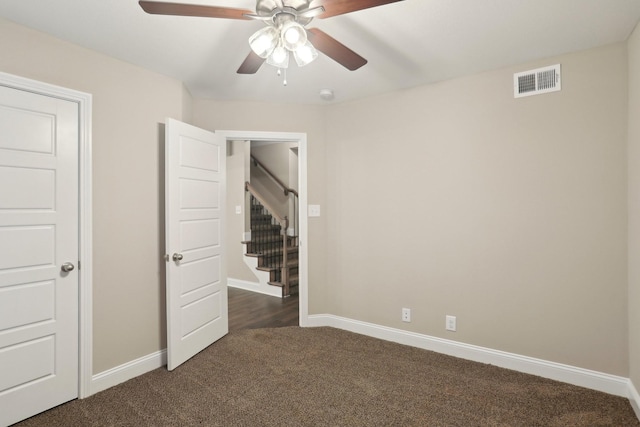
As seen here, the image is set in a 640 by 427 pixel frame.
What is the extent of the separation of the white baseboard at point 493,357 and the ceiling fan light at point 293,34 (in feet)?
8.85

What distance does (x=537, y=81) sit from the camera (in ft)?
8.46

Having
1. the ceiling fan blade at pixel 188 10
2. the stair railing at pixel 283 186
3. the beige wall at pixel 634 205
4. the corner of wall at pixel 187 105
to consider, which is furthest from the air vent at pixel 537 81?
the stair railing at pixel 283 186

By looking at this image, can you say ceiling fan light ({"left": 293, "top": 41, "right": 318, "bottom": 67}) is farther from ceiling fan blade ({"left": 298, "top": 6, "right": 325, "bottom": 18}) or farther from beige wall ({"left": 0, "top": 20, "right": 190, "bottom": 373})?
beige wall ({"left": 0, "top": 20, "right": 190, "bottom": 373})

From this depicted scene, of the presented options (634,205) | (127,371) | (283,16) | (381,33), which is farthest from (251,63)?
(634,205)

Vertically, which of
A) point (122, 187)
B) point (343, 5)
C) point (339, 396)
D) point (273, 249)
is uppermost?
point (343, 5)

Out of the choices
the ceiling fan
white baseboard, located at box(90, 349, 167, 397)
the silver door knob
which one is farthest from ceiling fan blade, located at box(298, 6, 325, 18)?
white baseboard, located at box(90, 349, 167, 397)

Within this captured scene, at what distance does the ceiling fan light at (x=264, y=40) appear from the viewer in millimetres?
1656

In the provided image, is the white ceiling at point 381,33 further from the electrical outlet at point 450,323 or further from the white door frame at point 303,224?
the electrical outlet at point 450,323

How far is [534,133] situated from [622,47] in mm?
723

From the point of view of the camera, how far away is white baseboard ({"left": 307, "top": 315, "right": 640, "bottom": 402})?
2.37 m

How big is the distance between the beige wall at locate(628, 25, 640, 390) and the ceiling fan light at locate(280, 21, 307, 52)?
6.91 ft

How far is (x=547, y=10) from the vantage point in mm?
1938

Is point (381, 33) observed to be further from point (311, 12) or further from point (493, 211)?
point (493, 211)

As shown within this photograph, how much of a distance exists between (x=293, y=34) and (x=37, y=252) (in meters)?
2.10
